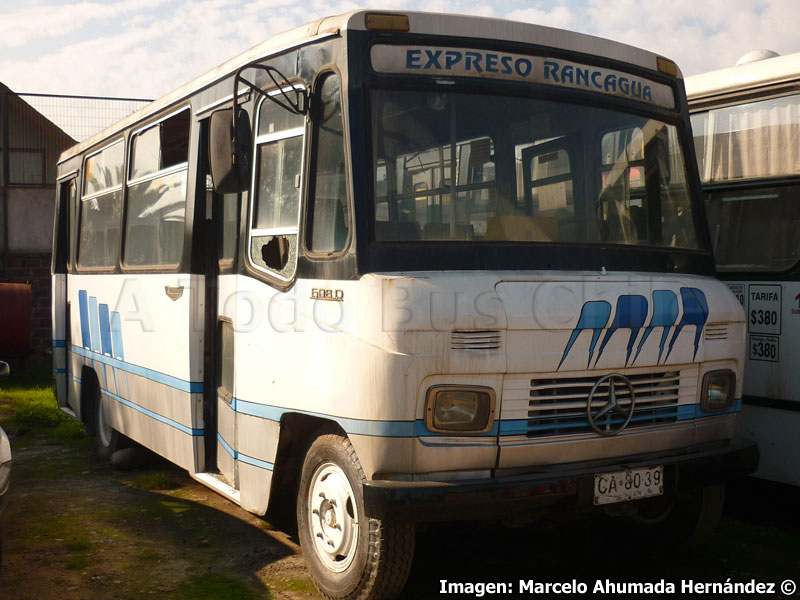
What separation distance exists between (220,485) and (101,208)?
3796 millimetres

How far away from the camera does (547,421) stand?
167 inches

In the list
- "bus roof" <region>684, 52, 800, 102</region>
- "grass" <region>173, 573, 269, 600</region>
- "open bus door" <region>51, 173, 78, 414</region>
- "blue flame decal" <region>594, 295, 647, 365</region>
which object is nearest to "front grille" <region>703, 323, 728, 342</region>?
"blue flame decal" <region>594, 295, 647, 365</region>

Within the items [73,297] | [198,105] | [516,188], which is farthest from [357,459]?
[73,297]

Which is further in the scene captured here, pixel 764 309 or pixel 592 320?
pixel 764 309

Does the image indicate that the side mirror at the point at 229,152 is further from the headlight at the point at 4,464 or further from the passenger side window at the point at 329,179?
the headlight at the point at 4,464

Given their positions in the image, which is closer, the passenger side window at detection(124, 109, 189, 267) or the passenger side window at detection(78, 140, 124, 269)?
the passenger side window at detection(124, 109, 189, 267)

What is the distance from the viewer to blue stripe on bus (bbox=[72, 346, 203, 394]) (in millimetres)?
5938

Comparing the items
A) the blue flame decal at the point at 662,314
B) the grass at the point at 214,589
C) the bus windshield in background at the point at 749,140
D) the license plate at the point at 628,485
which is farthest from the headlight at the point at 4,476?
the bus windshield in background at the point at 749,140

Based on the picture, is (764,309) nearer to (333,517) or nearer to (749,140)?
(749,140)

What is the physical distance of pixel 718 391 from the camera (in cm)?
480

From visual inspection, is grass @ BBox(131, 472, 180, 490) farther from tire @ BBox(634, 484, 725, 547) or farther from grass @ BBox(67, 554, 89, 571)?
tire @ BBox(634, 484, 725, 547)

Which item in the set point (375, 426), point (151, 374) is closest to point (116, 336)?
point (151, 374)

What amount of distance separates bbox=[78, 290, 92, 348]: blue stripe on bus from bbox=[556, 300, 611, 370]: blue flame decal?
5.67 metres

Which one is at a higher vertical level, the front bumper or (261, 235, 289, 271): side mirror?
(261, 235, 289, 271): side mirror
